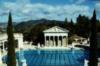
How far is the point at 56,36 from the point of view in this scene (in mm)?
66250

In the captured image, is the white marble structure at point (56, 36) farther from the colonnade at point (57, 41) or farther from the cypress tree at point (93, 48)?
the cypress tree at point (93, 48)

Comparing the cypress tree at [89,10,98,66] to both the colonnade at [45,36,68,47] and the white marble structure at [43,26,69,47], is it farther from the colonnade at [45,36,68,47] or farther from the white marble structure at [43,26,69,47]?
the colonnade at [45,36,68,47]

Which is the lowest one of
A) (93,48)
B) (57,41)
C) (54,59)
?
(54,59)

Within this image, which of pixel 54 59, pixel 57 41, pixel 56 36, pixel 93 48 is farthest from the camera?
pixel 57 41

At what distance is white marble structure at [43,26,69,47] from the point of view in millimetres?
65125

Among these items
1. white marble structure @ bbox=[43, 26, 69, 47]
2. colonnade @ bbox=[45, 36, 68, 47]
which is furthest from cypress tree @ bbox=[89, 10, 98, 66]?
colonnade @ bbox=[45, 36, 68, 47]

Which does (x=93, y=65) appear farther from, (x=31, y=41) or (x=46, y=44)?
(x=31, y=41)

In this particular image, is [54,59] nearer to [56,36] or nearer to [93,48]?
[93,48]

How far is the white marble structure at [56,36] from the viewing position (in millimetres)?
65125

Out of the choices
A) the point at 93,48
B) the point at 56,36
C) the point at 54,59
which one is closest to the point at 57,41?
the point at 56,36

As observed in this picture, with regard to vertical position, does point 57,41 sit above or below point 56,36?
below

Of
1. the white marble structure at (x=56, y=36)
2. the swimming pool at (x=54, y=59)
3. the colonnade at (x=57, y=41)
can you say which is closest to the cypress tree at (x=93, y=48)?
the swimming pool at (x=54, y=59)

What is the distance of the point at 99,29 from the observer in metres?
74.6

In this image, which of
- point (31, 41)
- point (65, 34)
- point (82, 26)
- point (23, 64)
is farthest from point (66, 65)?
point (82, 26)
